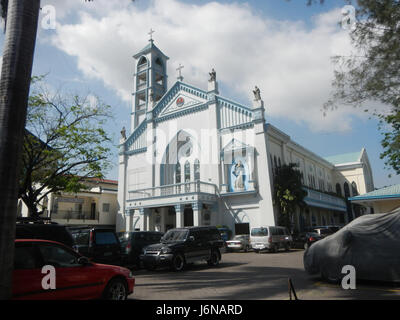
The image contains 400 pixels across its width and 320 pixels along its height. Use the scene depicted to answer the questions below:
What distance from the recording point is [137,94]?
3684cm

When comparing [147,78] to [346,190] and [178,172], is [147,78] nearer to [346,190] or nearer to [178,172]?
[178,172]

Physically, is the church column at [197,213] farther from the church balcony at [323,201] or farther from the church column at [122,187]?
the church balcony at [323,201]

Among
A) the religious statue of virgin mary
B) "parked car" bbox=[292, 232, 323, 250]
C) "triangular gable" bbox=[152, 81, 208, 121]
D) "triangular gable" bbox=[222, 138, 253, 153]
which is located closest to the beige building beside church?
"triangular gable" bbox=[152, 81, 208, 121]

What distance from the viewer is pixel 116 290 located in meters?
6.28

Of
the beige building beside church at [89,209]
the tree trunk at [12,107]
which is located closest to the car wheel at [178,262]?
the tree trunk at [12,107]

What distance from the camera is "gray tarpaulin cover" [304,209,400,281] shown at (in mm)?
7477

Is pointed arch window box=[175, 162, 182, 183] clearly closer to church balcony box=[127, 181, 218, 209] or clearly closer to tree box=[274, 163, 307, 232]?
church balcony box=[127, 181, 218, 209]

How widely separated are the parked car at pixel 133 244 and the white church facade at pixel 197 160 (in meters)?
9.39

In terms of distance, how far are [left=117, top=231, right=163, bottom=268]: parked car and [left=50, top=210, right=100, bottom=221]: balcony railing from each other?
20917 mm

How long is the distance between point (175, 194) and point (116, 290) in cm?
1932

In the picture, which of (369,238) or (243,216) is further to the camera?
(243,216)
